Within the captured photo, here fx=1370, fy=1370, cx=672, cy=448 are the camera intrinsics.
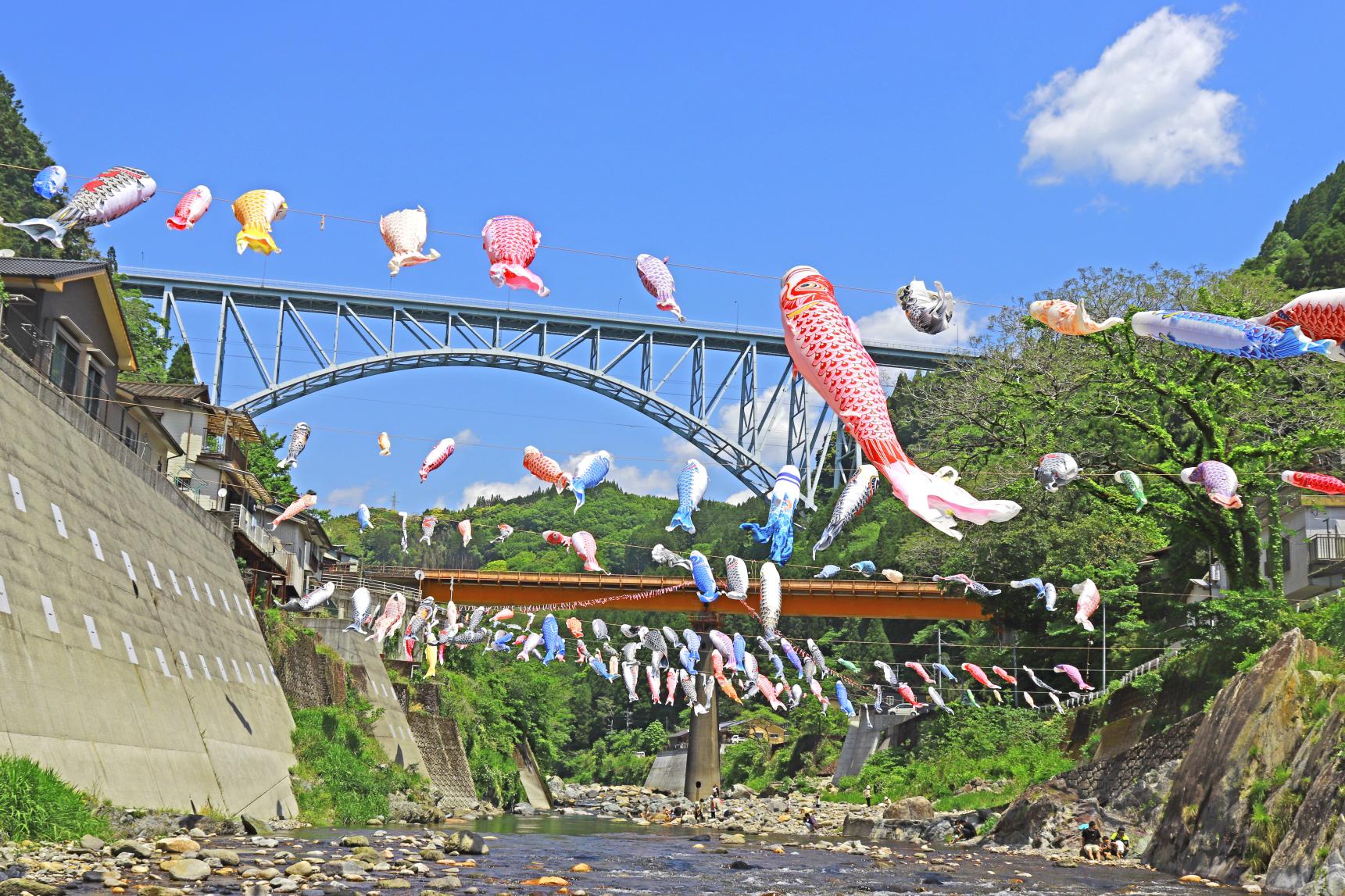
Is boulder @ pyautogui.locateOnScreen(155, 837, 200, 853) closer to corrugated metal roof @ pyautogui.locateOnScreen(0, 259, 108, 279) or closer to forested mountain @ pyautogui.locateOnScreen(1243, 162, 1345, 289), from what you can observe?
corrugated metal roof @ pyautogui.locateOnScreen(0, 259, 108, 279)

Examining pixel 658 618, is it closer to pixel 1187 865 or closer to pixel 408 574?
pixel 408 574

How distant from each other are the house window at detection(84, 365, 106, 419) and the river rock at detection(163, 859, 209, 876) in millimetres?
15233

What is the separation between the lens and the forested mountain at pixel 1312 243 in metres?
49.3

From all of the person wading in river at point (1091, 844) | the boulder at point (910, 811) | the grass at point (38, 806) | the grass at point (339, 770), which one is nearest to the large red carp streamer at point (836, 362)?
the grass at point (38, 806)

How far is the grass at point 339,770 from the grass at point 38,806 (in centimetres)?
1021

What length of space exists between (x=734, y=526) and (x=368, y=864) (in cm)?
7783

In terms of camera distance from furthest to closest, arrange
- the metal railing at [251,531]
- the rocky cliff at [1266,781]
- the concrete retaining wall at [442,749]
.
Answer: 1. the concrete retaining wall at [442,749]
2. the metal railing at [251,531]
3. the rocky cliff at [1266,781]

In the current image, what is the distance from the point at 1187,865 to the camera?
19.0m

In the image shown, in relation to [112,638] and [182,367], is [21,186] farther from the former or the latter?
[112,638]

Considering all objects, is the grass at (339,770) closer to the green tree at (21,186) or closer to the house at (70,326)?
the house at (70,326)

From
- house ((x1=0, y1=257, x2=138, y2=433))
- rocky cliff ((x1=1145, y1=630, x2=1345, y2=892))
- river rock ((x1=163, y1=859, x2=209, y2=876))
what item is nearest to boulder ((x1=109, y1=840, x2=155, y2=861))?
river rock ((x1=163, y1=859, x2=209, y2=876))

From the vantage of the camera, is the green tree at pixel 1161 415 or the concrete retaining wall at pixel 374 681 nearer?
the green tree at pixel 1161 415

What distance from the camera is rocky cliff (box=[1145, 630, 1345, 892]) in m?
15.6

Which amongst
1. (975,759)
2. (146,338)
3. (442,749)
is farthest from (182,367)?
(975,759)
